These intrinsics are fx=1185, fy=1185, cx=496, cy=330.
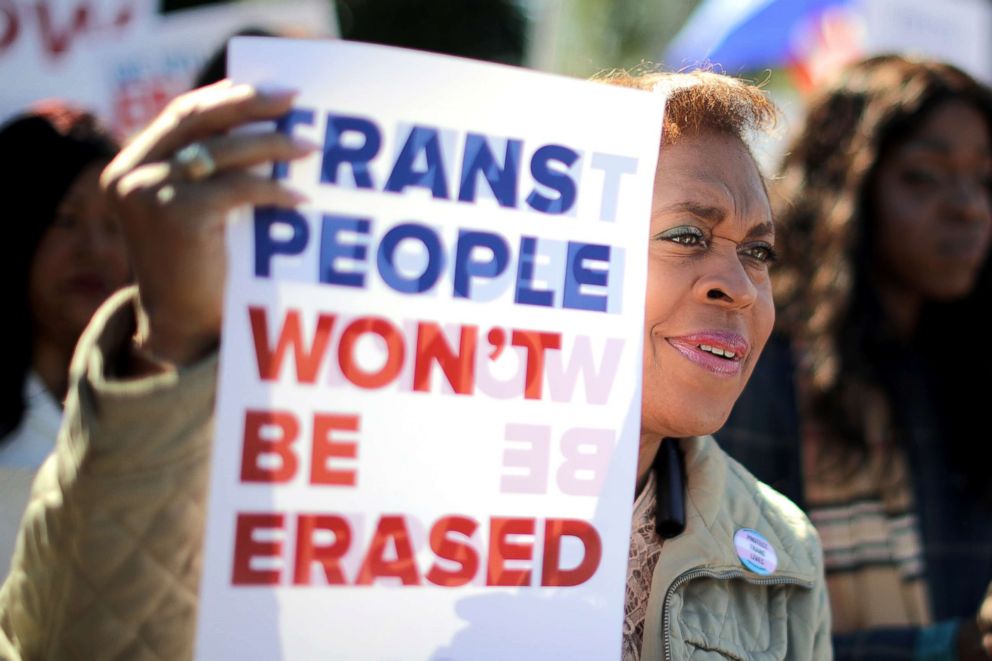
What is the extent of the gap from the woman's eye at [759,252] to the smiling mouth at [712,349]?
0.20 meters

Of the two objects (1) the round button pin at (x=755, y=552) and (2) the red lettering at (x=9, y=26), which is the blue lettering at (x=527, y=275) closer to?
(1) the round button pin at (x=755, y=552)

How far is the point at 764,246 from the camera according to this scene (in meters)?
2.11

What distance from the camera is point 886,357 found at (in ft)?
10.4

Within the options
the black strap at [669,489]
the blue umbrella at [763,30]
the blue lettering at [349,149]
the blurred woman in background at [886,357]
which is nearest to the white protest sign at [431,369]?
the blue lettering at [349,149]

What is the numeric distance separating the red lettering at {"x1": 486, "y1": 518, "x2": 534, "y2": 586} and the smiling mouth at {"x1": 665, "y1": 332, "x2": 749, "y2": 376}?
0.48m

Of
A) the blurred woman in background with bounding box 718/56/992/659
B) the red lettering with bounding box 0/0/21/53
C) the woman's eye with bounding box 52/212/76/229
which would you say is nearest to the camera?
the blurred woman in background with bounding box 718/56/992/659

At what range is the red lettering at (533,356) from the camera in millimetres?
1577

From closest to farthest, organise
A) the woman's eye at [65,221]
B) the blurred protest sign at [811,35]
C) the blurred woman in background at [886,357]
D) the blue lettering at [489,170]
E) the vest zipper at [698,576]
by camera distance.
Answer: the blue lettering at [489,170], the vest zipper at [698,576], the blurred woman in background at [886,357], the woman's eye at [65,221], the blurred protest sign at [811,35]

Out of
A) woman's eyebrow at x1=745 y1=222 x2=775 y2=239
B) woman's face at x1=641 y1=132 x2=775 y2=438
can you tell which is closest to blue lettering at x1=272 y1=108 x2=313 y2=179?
woman's face at x1=641 y1=132 x2=775 y2=438

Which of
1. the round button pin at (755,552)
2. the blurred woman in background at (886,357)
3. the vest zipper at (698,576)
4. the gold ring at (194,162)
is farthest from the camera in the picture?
the blurred woman in background at (886,357)

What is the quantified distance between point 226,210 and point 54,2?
3.50 m

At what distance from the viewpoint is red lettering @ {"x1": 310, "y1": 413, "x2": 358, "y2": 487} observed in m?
1.47

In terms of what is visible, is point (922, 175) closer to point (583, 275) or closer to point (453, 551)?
point (583, 275)

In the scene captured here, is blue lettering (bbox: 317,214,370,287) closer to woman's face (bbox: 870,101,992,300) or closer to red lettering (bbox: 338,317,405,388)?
red lettering (bbox: 338,317,405,388)
